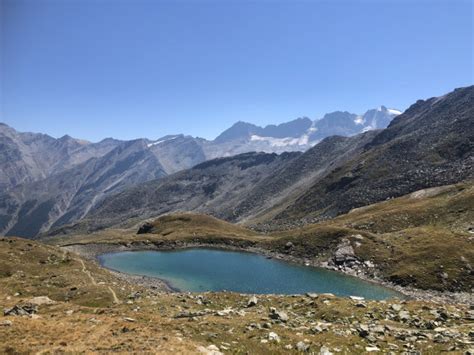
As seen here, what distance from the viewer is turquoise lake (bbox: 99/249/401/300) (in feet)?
256

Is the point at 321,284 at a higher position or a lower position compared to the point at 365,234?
lower

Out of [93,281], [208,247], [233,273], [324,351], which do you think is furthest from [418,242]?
[324,351]

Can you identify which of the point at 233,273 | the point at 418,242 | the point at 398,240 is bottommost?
the point at 233,273

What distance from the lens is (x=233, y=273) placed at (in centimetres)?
9331

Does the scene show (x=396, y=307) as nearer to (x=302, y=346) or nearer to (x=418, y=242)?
(x=302, y=346)

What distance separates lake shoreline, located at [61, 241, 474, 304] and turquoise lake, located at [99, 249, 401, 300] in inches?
81.5

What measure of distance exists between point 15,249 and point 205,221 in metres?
78.9

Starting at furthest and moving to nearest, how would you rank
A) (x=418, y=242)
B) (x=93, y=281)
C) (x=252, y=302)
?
(x=418, y=242) < (x=93, y=281) < (x=252, y=302)

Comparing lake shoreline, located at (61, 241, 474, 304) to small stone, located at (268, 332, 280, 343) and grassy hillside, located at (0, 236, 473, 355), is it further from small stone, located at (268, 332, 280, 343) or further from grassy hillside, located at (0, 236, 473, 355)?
small stone, located at (268, 332, 280, 343)

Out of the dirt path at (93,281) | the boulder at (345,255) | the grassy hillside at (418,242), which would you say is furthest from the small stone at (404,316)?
the boulder at (345,255)

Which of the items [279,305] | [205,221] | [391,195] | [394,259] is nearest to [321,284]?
[394,259]

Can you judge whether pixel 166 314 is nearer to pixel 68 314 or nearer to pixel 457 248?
pixel 68 314

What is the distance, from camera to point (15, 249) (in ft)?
278

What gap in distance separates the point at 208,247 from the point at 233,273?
3372cm
